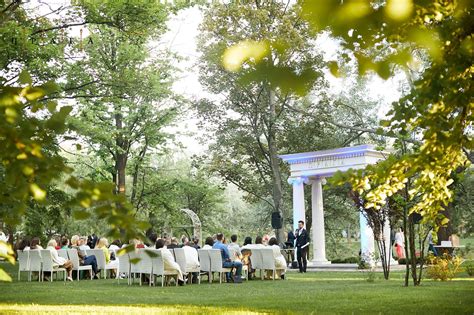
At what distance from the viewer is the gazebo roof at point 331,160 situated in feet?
90.7

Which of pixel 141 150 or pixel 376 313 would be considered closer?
pixel 376 313

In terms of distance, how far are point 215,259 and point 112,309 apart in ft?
26.5

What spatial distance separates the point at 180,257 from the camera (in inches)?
696

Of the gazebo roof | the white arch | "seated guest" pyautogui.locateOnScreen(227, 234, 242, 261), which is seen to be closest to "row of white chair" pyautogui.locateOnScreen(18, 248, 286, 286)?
"seated guest" pyautogui.locateOnScreen(227, 234, 242, 261)

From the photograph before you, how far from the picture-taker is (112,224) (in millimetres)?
2807

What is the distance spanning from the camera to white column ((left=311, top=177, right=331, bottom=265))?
29172 millimetres

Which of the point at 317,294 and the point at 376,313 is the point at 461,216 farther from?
the point at 376,313

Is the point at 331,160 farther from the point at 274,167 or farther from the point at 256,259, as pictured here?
the point at 256,259

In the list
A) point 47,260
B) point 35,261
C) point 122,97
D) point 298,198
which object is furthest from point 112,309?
point 298,198

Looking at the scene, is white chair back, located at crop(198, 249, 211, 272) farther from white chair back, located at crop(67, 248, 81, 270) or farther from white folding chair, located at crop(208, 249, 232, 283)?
white chair back, located at crop(67, 248, 81, 270)

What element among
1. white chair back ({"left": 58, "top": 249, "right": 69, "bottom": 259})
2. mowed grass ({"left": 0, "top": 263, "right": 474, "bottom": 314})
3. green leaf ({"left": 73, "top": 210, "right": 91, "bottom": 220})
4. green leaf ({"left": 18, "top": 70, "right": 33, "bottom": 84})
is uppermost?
green leaf ({"left": 18, "top": 70, "right": 33, "bottom": 84})

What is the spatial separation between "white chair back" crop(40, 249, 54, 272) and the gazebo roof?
1344cm

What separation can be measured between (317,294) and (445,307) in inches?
137

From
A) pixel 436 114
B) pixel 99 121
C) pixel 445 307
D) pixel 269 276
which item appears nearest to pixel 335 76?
pixel 436 114
